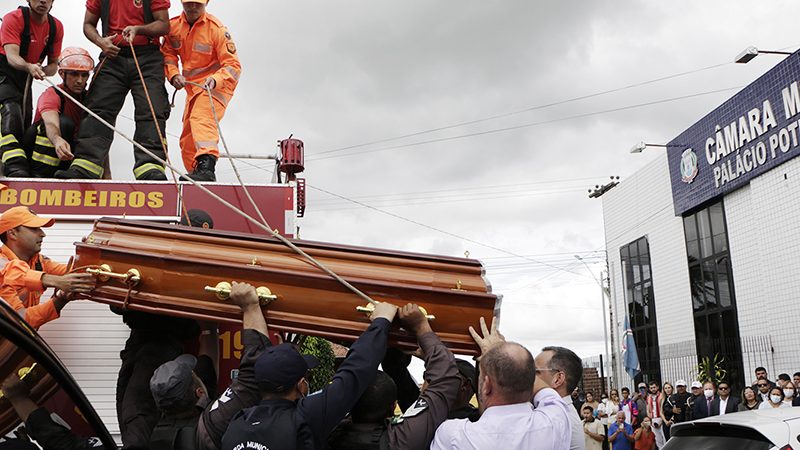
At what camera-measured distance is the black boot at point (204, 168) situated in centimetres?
562

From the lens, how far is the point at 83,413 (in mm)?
1925

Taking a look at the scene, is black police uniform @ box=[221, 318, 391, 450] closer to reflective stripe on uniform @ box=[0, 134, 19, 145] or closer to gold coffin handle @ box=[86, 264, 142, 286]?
gold coffin handle @ box=[86, 264, 142, 286]

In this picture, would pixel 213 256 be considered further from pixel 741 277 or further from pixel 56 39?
pixel 741 277

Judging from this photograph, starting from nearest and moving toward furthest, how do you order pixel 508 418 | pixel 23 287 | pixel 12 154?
pixel 508 418
pixel 23 287
pixel 12 154

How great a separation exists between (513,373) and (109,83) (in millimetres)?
4490

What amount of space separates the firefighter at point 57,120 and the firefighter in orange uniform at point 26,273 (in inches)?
72.3

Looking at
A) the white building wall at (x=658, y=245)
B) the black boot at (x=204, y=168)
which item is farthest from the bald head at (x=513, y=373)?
the white building wall at (x=658, y=245)

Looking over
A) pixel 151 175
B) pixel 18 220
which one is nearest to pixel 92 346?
pixel 18 220

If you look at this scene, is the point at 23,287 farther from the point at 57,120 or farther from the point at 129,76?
the point at 129,76

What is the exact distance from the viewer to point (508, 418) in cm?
239

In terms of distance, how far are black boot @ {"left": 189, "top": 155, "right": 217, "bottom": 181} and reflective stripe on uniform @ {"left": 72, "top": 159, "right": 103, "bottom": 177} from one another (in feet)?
2.28

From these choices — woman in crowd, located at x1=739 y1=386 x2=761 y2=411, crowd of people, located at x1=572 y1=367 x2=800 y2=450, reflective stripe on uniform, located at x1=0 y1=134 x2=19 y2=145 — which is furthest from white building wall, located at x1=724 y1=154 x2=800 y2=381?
reflective stripe on uniform, located at x1=0 y1=134 x2=19 y2=145

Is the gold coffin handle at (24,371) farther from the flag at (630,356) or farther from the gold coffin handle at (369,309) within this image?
the flag at (630,356)

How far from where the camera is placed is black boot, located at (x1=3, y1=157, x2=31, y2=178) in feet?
16.9
